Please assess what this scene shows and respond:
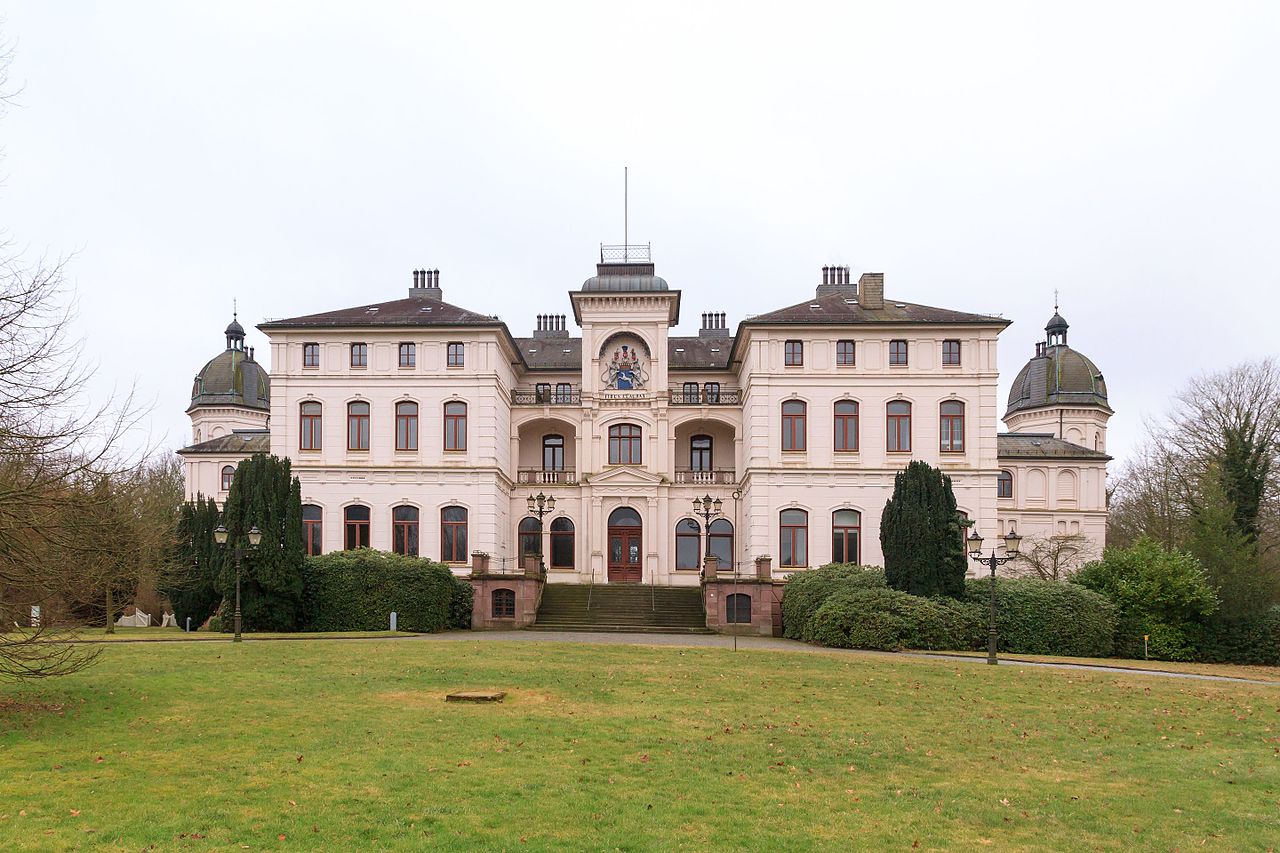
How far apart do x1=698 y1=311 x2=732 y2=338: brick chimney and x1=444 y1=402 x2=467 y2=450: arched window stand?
16.1 m

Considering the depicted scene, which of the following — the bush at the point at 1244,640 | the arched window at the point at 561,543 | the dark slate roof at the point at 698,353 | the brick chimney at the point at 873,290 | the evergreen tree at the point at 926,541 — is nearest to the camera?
the bush at the point at 1244,640

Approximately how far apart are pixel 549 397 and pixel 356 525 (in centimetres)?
1042

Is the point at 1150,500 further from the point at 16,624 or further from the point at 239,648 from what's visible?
the point at 16,624

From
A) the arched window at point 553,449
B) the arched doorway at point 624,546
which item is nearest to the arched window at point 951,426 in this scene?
the arched doorway at point 624,546

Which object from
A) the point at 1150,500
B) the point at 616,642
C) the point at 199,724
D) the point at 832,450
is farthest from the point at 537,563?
the point at 1150,500

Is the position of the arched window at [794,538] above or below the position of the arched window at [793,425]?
below

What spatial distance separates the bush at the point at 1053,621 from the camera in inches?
1179

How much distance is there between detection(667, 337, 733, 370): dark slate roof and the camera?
47.7 meters

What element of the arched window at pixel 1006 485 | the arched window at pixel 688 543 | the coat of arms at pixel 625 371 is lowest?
the arched window at pixel 688 543

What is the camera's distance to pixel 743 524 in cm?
4381

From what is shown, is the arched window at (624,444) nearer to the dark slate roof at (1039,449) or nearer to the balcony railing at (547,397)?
the balcony railing at (547,397)

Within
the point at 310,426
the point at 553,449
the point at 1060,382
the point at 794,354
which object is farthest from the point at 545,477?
the point at 1060,382

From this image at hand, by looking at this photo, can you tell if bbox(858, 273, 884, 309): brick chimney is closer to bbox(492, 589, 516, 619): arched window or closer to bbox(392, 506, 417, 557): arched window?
bbox(492, 589, 516, 619): arched window

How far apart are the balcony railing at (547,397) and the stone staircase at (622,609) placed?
9140 mm
